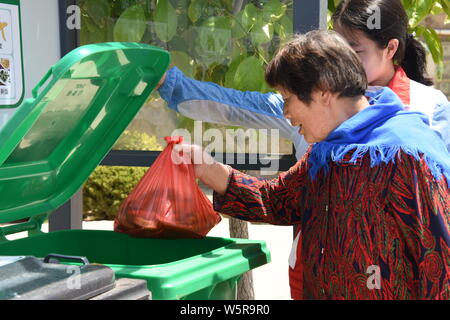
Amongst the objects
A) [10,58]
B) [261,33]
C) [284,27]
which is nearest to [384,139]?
[284,27]

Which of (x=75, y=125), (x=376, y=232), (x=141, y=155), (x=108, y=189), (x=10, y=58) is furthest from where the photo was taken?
(x=108, y=189)

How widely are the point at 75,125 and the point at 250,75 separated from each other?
1.04 metres

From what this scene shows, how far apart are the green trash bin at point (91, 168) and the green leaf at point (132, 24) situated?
0.92m

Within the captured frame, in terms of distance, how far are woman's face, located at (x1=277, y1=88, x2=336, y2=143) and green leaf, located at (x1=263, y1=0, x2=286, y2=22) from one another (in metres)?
1.00

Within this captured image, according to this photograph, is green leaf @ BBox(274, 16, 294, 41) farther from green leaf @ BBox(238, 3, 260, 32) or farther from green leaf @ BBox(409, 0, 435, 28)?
green leaf @ BBox(409, 0, 435, 28)

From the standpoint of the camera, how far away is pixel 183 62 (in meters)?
3.15

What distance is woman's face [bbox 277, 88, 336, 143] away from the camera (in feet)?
6.48

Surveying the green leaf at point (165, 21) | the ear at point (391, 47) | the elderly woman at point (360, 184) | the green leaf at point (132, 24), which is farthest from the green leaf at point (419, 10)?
the elderly woman at point (360, 184)

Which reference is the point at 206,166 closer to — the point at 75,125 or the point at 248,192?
the point at 248,192

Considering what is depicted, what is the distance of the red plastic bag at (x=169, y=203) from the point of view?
7.42ft

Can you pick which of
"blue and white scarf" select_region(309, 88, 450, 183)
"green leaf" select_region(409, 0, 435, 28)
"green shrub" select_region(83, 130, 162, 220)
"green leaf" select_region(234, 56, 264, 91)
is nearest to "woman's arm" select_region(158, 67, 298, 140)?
"green leaf" select_region(234, 56, 264, 91)

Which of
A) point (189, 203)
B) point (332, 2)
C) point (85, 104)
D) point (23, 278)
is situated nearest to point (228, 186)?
point (189, 203)

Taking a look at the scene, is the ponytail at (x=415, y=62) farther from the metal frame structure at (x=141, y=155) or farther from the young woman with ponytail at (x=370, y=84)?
the metal frame structure at (x=141, y=155)
